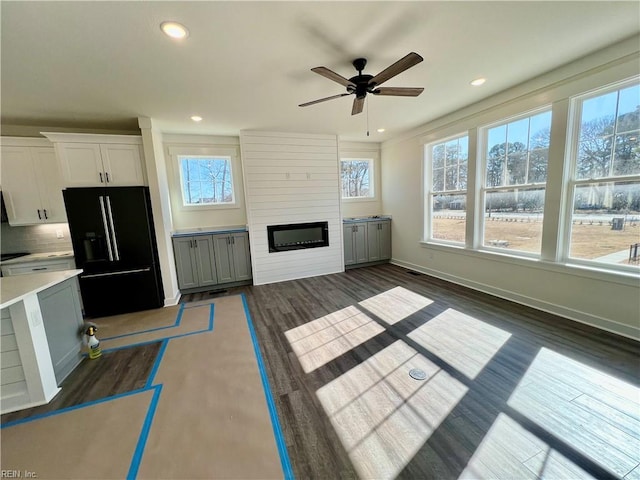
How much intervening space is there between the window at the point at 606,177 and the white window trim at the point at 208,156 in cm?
500

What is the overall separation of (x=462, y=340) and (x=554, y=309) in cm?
147

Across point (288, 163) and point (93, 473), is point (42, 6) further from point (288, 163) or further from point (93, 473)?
point (288, 163)

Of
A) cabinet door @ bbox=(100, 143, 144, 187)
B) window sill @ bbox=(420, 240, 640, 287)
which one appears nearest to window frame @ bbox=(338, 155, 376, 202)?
window sill @ bbox=(420, 240, 640, 287)

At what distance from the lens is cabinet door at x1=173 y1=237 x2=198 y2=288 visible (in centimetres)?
428

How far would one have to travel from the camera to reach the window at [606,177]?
2418mm

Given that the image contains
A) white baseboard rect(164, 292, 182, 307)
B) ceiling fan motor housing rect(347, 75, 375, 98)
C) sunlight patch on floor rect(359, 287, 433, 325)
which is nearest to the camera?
ceiling fan motor housing rect(347, 75, 375, 98)

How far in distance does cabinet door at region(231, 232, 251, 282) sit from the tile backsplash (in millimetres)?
2526

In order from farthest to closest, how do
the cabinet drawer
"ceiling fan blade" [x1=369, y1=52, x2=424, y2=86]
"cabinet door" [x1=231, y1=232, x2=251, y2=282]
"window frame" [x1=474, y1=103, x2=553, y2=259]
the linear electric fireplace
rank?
1. the linear electric fireplace
2. "cabinet door" [x1=231, y1=232, x2=251, y2=282]
3. the cabinet drawer
4. "window frame" [x1=474, y1=103, x2=553, y2=259]
5. "ceiling fan blade" [x1=369, y1=52, x2=424, y2=86]

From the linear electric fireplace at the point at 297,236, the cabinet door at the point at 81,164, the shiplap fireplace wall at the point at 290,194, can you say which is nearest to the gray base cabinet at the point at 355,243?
A: the shiplap fireplace wall at the point at 290,194

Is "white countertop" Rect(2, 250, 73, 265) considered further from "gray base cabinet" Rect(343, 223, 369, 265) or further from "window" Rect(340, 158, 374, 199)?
"window" Rect(340, 158, 374, 199)

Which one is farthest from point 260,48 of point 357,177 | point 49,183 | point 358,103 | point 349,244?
point 357,177

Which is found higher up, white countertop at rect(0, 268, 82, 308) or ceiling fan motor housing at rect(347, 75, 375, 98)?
ceiling fan motor housing at rect(347, 75, 375, 98)

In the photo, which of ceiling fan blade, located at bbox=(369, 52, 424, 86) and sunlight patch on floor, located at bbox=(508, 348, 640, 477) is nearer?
sunlight patch on floor, located at bbox=(508, 348, 640, 477)

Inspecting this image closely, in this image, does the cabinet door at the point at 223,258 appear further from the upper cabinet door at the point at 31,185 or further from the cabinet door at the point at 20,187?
the cabinet door at the point at 20,187
